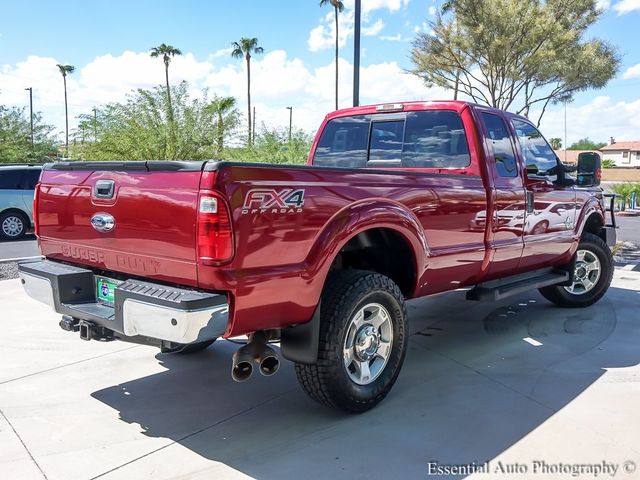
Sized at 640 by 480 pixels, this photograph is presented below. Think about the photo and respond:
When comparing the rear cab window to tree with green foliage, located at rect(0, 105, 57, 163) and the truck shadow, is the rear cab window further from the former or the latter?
tree with green foliage, located at rect(0, 105, 57, 163)

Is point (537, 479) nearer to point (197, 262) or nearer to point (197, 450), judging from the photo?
point (197, 450)

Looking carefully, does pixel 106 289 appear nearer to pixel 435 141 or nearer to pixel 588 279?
pixel 435 141

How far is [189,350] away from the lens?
4691 mm

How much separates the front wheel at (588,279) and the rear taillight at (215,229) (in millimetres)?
4635

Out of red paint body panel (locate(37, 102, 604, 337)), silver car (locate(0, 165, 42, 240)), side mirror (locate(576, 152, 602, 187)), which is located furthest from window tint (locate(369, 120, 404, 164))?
silver car (locate(0, 165, 42, 240))

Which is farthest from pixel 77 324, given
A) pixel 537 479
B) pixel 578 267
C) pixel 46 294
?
pixel 578 267

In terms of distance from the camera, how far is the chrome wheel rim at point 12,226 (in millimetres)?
12867

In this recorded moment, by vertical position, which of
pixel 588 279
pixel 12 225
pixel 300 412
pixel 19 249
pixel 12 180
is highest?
pixel 12 180

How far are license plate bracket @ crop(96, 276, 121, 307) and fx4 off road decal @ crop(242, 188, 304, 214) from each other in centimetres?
103

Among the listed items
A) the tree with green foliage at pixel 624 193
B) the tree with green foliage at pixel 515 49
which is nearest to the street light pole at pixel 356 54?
the tree with green foliage at pixel 515 49

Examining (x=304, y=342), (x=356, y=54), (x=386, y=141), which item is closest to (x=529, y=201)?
(x=386, y=141)

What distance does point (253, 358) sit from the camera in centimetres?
316

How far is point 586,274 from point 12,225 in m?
11.9

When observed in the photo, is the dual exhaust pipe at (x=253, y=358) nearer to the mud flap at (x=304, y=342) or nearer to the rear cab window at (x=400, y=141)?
the mud flap at (x=304, y=342)
